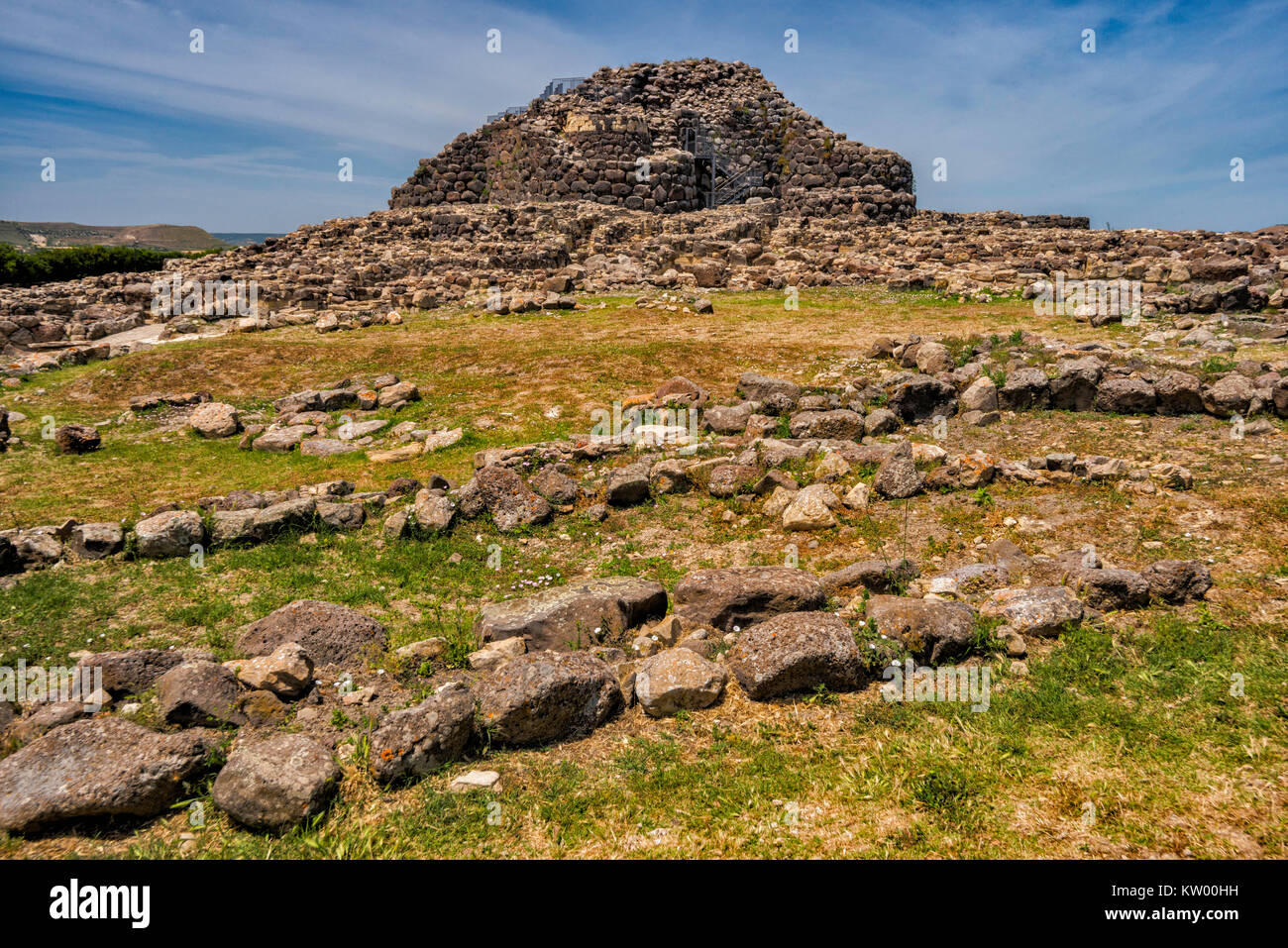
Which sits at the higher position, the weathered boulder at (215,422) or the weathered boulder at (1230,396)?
the weathered boulder at (1230,396)

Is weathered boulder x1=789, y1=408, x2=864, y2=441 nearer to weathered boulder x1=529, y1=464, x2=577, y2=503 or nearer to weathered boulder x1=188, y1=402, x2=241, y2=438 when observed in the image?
weathered boulder x1=529, y1=464, x2=577, y2=503

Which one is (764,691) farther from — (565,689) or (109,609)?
(109,609)

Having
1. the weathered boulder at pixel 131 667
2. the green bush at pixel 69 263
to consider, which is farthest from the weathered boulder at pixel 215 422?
the green bush at pixel 69 263

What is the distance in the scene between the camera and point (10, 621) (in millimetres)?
7438

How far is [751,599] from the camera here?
7.02 m

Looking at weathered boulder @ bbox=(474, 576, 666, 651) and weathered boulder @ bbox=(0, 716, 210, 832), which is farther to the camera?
weathered boulder @ bbox=(474, 576, 666, 651)

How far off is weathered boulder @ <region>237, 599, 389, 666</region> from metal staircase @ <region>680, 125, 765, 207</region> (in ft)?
132

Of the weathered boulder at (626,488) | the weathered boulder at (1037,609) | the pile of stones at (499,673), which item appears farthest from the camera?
the weathered boulder at (626,488)

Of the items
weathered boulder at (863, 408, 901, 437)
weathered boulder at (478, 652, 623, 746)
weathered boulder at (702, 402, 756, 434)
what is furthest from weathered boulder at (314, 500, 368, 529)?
weathered boulder at (863, 408, 901, 437)

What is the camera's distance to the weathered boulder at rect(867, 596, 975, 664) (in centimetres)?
615

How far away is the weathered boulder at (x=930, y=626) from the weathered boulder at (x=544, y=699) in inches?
103

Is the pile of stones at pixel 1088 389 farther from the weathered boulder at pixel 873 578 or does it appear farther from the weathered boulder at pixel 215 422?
the weathered boulder at pixel 215 422

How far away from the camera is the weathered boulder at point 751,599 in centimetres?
698

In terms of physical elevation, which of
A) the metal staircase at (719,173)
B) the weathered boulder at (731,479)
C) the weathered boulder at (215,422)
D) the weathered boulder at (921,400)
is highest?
the metal staircase at (719,173)
